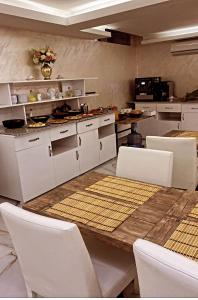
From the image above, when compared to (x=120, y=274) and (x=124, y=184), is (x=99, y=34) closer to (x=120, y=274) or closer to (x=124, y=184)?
(x=124, y=184)

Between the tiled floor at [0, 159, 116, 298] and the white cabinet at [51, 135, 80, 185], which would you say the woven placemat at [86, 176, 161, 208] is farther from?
the white cabinet at [51, 135, 80, 185]

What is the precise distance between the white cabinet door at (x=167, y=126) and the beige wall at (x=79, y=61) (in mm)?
989

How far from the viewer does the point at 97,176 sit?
1.92 m

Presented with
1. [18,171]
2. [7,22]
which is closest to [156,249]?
[18,171]

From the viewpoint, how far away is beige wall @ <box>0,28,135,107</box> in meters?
3.55

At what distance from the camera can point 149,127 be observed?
581 centimetres

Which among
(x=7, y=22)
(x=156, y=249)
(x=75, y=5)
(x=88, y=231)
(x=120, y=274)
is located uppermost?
(x=75, y=5)

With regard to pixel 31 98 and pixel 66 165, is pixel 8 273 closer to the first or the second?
pixel 66 165

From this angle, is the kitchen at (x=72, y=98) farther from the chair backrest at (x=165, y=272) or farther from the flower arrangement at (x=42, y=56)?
the chair backrest at (x=165, y=272)

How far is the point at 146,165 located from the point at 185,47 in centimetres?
419

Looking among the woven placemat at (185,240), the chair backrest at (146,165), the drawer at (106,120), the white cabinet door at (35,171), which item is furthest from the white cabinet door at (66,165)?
the woven placemat at (185,240)

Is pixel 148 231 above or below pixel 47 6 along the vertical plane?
below

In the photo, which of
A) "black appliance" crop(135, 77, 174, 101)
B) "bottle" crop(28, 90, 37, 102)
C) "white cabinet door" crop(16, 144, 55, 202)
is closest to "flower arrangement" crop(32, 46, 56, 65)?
"bottle" crop(28, 90, 37, 102)

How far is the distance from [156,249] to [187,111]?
15.8 ft
